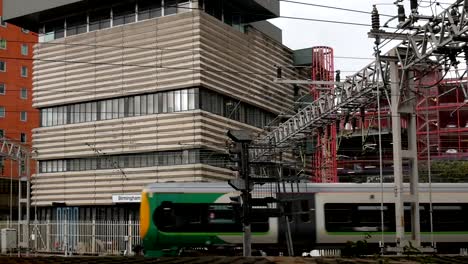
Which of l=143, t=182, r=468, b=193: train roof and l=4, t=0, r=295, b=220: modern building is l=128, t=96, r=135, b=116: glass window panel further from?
l=143, t=182, r=468, b=193: train roof

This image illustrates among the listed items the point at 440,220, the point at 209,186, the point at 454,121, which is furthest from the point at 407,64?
the point at 454,121

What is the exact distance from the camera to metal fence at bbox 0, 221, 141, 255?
3750 centimetres

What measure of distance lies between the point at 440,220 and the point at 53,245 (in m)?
24.6

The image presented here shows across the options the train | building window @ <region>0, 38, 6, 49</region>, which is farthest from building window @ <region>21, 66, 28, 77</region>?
the train

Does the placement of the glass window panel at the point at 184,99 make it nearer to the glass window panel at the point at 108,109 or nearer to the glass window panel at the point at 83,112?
the glass window panel at the point at 108,109

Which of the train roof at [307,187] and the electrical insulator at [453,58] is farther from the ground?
the electrical insulator at [453,58]

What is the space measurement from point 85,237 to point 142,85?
37.9 ft

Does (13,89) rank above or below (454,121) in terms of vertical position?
above

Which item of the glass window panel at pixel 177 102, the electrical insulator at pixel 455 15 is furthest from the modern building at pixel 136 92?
the electrical insulator at pixel 455 15

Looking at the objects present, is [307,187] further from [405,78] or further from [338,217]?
[405,78]

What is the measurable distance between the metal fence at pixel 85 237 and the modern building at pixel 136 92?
13.7 ft

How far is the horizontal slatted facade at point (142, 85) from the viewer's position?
43.1 metres

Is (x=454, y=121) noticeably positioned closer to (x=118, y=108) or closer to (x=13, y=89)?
(x=118, y=108)

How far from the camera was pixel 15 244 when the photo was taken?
38812mm
